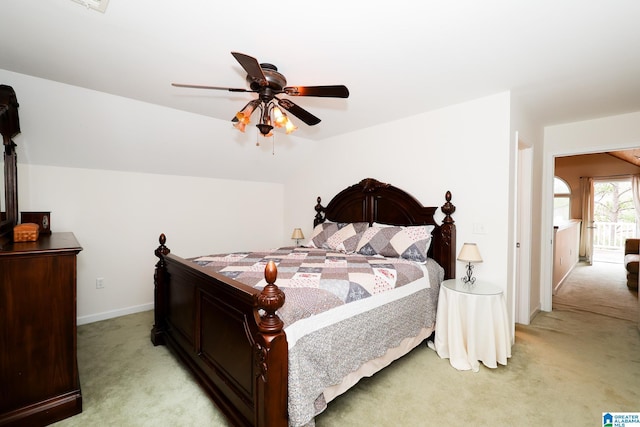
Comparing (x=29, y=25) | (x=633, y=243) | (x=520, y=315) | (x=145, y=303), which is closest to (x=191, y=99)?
(x=29, y=25)

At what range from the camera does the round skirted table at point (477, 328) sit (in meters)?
2.30

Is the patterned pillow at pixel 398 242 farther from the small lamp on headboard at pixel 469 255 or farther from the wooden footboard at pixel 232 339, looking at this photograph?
the wooden footboard at pixel 232 339

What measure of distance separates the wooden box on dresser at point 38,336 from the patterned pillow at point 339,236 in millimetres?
2397

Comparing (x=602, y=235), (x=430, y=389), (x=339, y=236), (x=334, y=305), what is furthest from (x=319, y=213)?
(x=602, y=235)

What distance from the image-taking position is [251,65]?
1.60 meters

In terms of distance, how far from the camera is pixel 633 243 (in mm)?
5438

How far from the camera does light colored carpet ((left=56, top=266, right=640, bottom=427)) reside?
1.75m

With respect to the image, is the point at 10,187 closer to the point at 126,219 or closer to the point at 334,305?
the point at 126,219

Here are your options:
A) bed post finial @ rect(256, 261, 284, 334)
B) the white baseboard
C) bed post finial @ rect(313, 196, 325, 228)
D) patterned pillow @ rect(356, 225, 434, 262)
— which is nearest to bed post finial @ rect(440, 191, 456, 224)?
patterned pillow @ rect(356, 225, 434, 262)

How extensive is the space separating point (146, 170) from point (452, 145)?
12.0 feet

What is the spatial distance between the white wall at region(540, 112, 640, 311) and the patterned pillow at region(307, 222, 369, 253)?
2339 millimetres

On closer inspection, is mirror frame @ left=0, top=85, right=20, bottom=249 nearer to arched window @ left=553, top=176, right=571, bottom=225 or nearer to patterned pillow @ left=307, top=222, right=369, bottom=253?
patterned pillow @ left=307, top=222, right=369, bottom=253

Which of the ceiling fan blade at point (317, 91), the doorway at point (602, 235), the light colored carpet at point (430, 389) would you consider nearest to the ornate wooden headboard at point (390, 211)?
the light colored carpet at point (430, 389)

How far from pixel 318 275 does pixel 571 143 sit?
3625 mm
